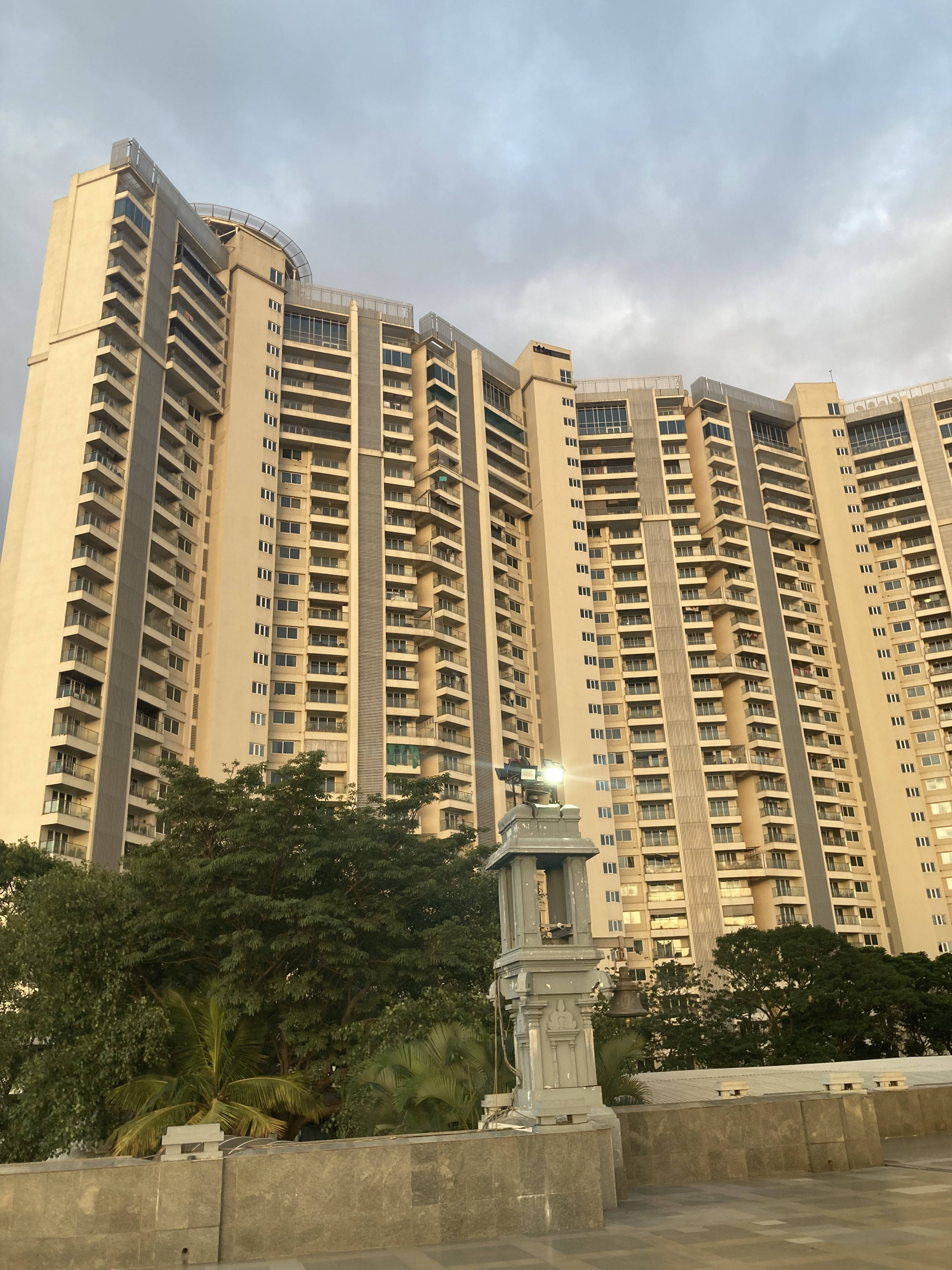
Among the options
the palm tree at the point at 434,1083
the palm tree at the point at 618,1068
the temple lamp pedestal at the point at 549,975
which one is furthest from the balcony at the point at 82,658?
the temple lamp pedestal at the point at 549,975

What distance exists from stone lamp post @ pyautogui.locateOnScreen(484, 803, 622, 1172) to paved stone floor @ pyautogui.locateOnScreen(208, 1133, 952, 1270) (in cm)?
157

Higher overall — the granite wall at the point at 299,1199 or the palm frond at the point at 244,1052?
the palm frond at the point at 244,1052

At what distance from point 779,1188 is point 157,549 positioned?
198 feet

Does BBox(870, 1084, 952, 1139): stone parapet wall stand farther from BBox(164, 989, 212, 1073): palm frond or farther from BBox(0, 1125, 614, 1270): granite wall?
BBox(164, 989, 212, 1073): palm frond

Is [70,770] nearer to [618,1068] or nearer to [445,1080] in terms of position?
[445,1080]

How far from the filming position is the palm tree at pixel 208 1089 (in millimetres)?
16875

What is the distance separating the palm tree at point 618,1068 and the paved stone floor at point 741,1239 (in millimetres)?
2140

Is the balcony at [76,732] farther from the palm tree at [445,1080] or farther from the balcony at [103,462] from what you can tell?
the palm tree at [445,1080]

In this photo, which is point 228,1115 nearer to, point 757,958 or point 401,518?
point 757,958

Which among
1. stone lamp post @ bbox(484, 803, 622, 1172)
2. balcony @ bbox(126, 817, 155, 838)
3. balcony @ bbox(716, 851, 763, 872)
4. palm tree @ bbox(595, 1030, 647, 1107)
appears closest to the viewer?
stone lamp post @ bbox(484, 803, 622, 1172)

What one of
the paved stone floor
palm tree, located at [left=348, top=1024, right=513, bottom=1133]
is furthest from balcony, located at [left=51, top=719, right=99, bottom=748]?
the paved stone floor

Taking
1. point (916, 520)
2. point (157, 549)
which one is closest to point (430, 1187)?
point (157, 549)

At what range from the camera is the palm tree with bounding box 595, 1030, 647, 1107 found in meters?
16.2

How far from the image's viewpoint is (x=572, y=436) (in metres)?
92.3
